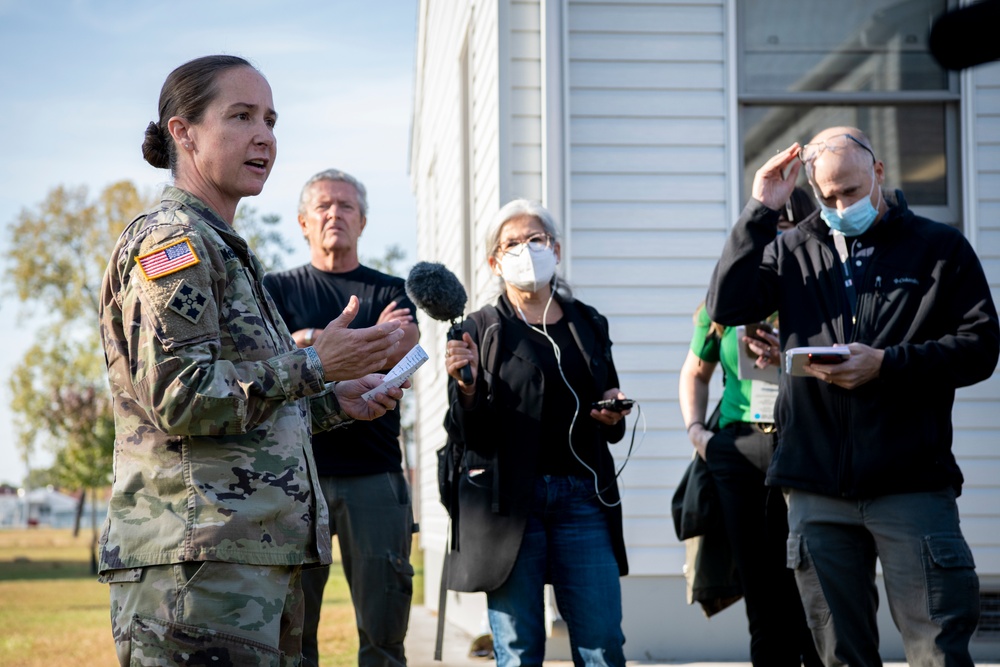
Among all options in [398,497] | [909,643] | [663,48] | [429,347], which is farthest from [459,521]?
[429,347]

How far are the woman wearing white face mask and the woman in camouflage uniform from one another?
54.3 inches

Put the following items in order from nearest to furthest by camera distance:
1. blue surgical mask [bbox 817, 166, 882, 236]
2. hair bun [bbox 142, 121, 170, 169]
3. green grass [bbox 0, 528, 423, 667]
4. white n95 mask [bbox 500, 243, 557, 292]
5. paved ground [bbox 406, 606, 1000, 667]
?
1. hair bun [bbox 142, 121, 170, 169]
2. blue surgical mask [bbox 817, 166, 882, 236]
3. white n95 mask [bbox 500, 243, 557, 292]
4. paved ground [bbox 406, 606, 1000, 667]
5. green grass [bbox 0, 528, 423, 667]

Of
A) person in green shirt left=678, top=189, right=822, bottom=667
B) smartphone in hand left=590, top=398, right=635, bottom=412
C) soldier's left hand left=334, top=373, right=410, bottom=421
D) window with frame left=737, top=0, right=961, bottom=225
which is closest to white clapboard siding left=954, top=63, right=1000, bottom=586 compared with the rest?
window with frame left=737, top=0, right=961, bottom=225

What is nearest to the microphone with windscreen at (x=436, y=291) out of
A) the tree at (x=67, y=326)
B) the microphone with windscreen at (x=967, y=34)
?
the microphone with windscreen at (x=967, y=34)

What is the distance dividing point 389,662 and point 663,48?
414 cm

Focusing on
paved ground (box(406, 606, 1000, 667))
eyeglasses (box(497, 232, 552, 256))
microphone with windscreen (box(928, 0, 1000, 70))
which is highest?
eyeglasses (box(497, 232, 552, 256))

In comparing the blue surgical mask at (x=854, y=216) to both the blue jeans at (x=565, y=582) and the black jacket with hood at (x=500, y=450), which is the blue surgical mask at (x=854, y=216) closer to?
the black jacket with hood at (x=500, y=450)

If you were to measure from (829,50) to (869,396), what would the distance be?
3983 millimetres

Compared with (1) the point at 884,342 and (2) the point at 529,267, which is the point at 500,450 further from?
(1) the point at 884,342

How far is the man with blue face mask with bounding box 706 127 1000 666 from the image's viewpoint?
365cm

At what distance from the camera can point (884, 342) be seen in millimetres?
3859

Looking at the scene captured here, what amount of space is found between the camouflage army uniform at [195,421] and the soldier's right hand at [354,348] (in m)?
0.04

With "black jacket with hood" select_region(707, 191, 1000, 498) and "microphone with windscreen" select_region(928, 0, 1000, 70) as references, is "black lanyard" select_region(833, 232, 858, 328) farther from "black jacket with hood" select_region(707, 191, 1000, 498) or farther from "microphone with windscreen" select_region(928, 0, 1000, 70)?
"microphone with windscreen" select_region(928, 0, 1000, 70)

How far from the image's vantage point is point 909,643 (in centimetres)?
364
